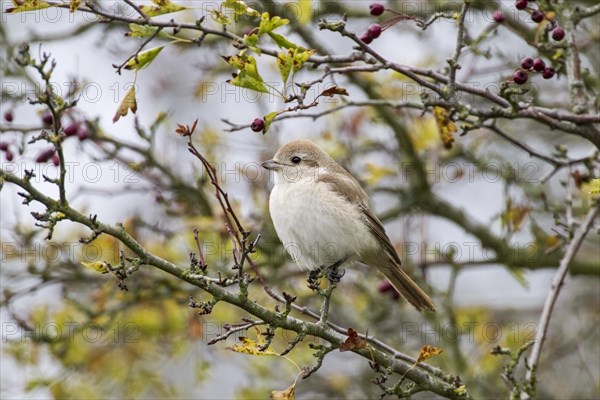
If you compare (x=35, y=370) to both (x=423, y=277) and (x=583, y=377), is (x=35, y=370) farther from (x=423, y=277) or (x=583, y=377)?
(x=583, y=377)

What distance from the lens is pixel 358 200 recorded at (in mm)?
5715

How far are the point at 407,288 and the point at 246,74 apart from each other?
9.18 ft

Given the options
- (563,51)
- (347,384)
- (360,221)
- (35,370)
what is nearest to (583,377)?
(347,384)

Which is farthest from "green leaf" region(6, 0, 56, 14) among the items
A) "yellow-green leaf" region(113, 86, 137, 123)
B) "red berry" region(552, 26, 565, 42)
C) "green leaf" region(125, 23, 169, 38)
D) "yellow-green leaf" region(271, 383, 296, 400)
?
"red berry" region(552, 26, 565, 42)

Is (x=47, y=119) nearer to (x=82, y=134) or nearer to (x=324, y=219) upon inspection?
(x=82, y=134)

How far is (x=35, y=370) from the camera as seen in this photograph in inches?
254

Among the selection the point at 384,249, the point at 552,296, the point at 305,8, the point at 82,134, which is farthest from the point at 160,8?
the point at 384,249

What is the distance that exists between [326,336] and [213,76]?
13.1ft

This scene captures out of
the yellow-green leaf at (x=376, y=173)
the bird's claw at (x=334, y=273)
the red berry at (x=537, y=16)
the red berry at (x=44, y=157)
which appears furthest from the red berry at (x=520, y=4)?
the red berry at (x=44, y=157)

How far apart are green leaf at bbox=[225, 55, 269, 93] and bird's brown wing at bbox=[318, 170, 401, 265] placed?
2.11m

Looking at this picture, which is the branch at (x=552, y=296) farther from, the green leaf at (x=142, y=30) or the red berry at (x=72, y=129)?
the red berry at (x=72, y=129)

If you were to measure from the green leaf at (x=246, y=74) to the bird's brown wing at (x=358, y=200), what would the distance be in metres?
2.11

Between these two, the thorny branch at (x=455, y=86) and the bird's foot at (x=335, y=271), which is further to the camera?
the bird's foot at (x=335, y=271)

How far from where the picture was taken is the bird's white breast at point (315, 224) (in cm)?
528
